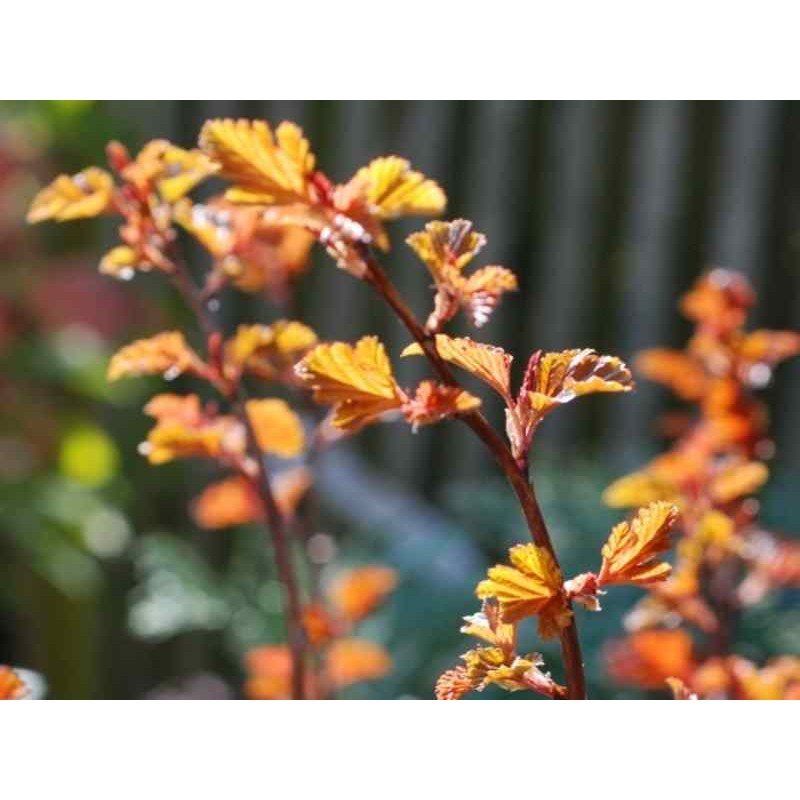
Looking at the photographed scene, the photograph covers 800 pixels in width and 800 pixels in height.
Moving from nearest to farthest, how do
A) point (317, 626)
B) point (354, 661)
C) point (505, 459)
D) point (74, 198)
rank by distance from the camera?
point (505, 459), point (74, 198), point (317, 626), point (354, 661)

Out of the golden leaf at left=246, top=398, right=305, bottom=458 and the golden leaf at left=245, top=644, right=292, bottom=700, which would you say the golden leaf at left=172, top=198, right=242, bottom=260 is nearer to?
the golden leaf at left=246, top=398, right=305, bottom=458

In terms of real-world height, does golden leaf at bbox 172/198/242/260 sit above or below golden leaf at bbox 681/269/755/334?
above

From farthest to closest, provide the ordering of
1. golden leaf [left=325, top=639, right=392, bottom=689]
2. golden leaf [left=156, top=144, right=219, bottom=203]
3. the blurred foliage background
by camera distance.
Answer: the blurred foliage background
golden leaf [left=325, top=639, right=392, bottom=689]
golden leaf [left=156, top=144, right=219, bottom=203]

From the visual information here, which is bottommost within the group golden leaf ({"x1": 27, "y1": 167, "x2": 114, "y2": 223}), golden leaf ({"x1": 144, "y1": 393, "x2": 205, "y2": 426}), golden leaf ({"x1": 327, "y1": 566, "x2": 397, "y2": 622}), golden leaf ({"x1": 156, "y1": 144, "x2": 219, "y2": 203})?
golden leaf ({"x1": 327, "y1": 566, "x2": 397, "y2": 622})

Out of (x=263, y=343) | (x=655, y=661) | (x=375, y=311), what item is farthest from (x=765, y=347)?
(x=375, y=311)

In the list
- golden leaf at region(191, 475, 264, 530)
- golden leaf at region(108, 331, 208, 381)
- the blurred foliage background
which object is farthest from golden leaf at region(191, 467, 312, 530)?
the blurred foliage background

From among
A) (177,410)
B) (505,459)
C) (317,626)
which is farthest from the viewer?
(317,626)

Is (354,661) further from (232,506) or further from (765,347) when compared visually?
(765,347)
